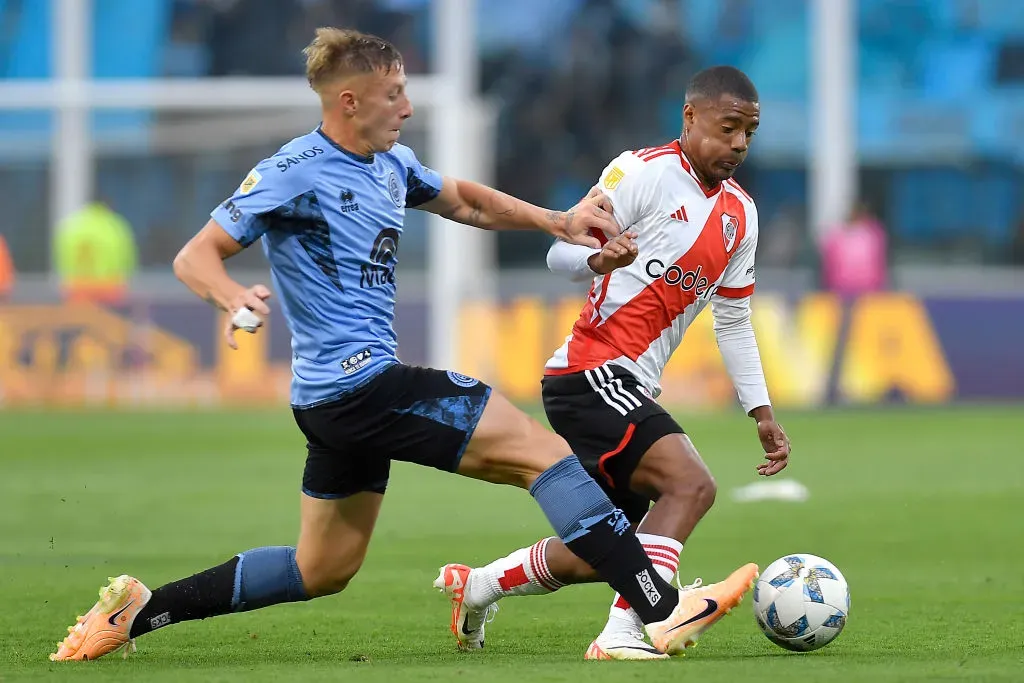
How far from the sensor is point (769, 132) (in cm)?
2683

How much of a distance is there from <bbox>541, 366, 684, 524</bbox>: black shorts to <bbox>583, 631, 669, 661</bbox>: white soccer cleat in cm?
62

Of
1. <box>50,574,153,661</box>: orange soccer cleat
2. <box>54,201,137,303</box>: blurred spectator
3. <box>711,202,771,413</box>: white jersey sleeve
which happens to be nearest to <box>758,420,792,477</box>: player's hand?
<box>711,202,771,413</box>: white jersey sleeve

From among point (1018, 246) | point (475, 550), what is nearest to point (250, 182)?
point (475, 550)

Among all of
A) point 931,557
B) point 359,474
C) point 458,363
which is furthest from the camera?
point 458,363

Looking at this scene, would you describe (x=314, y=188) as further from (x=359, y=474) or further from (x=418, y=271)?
(x=418, y=271)

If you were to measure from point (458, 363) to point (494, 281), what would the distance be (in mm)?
5160

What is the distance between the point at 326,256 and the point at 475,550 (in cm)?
388

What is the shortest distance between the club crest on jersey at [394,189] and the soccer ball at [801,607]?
1.80 metres

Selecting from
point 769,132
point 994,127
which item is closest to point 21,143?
point 769,132

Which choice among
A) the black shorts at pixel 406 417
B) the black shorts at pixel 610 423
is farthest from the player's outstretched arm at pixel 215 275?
the black shorts at pixel 610 423

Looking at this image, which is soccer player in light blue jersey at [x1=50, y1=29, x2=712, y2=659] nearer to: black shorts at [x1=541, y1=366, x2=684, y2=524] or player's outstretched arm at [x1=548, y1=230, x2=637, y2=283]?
black shorts at [x1=541, y1=366, x2=684, y2=524]

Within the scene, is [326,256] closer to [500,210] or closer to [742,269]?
[500,210]

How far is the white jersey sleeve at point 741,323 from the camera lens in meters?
6.76

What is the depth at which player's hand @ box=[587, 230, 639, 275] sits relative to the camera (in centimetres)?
609
